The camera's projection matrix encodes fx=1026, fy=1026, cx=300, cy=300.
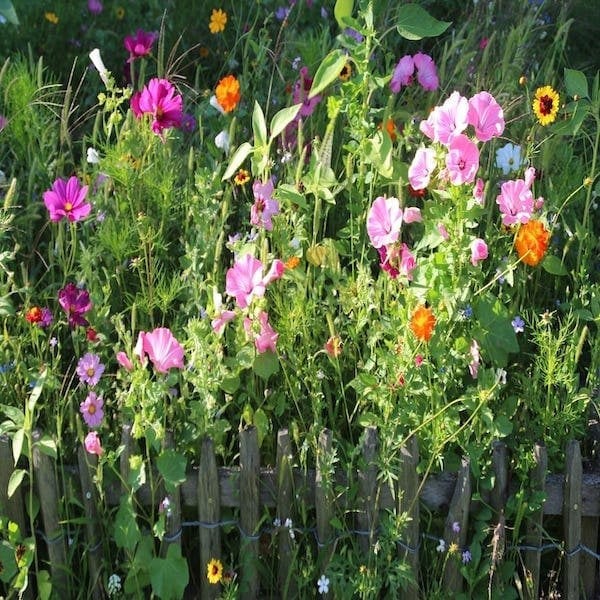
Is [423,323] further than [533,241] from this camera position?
No

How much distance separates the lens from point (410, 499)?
218 cm

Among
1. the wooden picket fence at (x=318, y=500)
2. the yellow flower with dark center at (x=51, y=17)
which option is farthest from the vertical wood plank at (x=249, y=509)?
the yellow flower with dark center at (x=51, y=17)

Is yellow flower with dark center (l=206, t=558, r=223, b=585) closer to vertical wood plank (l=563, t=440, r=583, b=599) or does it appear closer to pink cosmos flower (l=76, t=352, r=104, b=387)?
pink cosmos flower (l=76, t=352, r=104, b=387)

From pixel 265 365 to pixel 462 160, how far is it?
60cm

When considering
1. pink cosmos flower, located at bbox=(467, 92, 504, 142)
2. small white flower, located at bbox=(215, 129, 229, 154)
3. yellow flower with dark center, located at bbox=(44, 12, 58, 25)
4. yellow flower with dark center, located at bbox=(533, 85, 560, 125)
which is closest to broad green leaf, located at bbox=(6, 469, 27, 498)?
small white flower, located at bbox=(215, 129, 229, 154)

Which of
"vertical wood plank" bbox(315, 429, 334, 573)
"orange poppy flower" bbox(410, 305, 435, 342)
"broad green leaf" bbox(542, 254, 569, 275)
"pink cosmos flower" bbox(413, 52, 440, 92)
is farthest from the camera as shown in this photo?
"pink cosmos flower" bbox(413, 52, 440, 92)

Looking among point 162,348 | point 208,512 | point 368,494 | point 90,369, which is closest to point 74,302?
point 90,369

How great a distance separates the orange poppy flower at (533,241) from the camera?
2.14m

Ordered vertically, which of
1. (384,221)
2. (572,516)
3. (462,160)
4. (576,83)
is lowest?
(572,516)

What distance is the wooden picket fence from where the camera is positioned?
7.07ft

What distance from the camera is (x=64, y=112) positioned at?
262cm

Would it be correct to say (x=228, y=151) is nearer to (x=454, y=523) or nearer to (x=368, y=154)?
(x=368, y=154)

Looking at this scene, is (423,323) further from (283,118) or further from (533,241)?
(283,118)

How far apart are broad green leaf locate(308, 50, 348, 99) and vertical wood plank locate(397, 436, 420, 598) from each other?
797 millimetres
